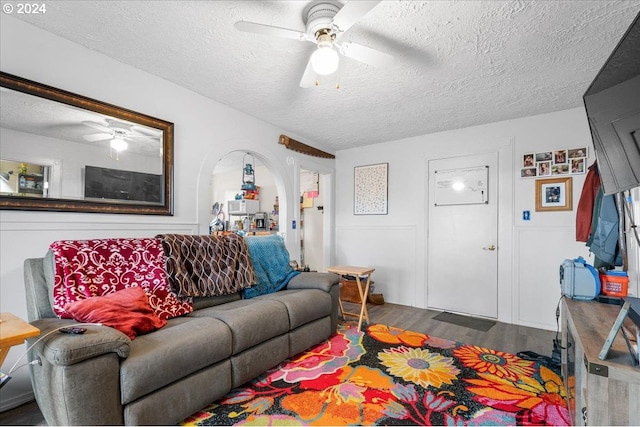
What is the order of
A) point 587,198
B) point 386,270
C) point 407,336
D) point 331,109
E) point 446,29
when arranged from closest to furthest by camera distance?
point 446,29
point 587,198
point 407,336
point 331,109
point 386,270

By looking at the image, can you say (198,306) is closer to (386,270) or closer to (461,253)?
(386,270)

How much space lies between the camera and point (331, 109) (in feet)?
11.0

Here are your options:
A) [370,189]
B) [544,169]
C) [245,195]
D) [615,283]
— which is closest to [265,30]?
[615,283]

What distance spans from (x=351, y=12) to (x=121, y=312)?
2113 millimetres

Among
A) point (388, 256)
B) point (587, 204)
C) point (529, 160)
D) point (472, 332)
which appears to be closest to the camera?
point (587, 204)

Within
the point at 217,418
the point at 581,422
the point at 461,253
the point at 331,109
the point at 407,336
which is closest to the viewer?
the point at 581,422

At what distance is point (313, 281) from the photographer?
2930mm

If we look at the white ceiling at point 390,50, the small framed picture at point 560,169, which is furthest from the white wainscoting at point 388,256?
the white ceiling at point 390,50

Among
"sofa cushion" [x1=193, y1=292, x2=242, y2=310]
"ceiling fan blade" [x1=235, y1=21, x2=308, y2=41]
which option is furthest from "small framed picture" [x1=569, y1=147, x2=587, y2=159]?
"sofa cushion" [x1=193, y1=292, x2=242, y2=310]

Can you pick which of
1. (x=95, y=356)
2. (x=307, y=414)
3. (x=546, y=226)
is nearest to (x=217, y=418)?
(x=307, y=414)

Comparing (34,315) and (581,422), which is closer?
(581,422)

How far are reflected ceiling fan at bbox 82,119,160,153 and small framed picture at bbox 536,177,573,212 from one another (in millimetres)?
4206

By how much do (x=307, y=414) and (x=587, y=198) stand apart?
300cm

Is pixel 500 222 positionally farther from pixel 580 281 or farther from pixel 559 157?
pixel 580 281
